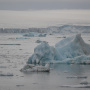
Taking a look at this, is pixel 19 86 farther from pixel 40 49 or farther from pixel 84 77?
pixel 40 49

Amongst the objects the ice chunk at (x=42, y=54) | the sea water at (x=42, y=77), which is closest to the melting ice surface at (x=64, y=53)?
the ice chunk at (x=42, y=54)

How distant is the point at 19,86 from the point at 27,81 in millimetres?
1140

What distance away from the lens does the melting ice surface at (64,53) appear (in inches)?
742

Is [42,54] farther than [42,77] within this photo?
Yes

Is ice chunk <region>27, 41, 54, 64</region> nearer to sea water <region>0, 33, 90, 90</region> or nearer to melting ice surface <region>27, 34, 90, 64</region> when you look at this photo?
melting ice surface <region>27, 34, 90, 64</region>

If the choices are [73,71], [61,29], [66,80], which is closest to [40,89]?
[66,80]

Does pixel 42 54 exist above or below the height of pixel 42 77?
above

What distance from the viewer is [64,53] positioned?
798 inches

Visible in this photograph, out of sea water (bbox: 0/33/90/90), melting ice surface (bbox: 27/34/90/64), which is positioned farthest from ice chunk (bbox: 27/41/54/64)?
sea water (bbox: 0/33/90/90)

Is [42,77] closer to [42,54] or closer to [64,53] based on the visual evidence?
[42,54]

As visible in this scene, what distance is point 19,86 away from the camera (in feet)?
41.9

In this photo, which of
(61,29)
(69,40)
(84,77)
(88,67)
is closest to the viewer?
(84,77)

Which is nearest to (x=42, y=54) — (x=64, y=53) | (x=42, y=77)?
(x=64, y=53)

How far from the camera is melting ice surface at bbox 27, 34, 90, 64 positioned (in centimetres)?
1886
